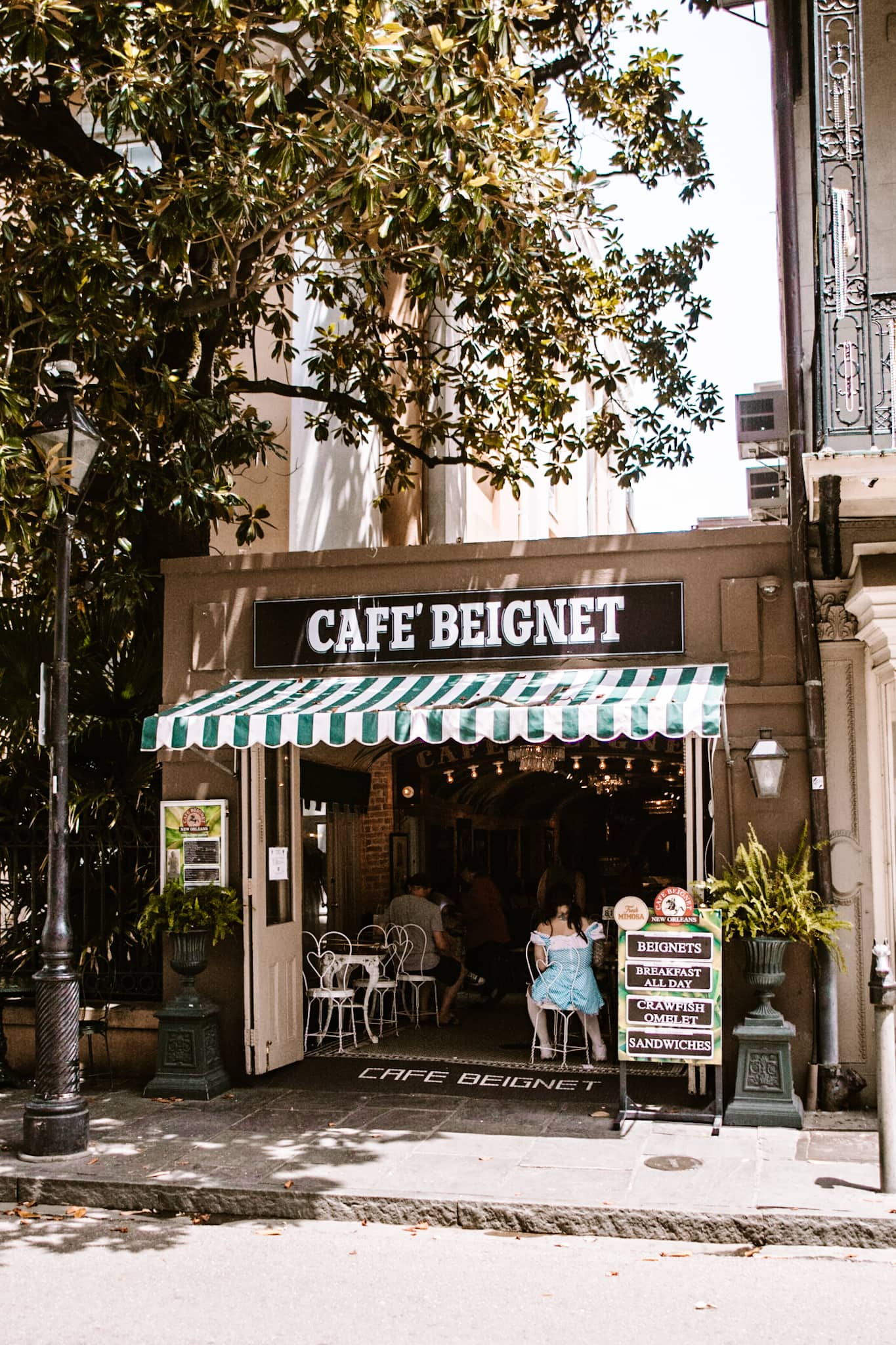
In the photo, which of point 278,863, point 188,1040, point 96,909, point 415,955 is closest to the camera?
point 188,1040

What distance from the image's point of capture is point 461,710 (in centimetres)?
886

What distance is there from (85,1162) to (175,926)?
88.9 inches

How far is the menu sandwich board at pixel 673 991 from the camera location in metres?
8.61

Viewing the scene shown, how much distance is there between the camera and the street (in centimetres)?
544

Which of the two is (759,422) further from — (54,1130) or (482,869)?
(54,1130)

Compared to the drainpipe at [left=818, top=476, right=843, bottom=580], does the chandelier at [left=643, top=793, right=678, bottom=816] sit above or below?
below

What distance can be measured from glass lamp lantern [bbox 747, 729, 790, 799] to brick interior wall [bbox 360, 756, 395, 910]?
25.3ft

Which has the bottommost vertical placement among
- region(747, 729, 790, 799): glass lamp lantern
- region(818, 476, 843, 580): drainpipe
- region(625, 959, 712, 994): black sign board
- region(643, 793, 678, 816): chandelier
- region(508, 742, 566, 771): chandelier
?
region(625, 959, 712, 994): black sign board

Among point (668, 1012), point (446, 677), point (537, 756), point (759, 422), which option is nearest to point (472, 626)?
point (446, 677)

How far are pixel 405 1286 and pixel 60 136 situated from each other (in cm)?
973

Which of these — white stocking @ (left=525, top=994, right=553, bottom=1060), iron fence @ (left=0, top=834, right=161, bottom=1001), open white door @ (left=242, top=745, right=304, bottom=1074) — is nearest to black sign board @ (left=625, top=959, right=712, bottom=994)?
white stocking @ (left=525, top=994, right=553, bottom=1060)

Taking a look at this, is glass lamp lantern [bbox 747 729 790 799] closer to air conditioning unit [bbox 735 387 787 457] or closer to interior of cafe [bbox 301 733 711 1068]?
interior of cafe [bbox 301 733 711 1068]

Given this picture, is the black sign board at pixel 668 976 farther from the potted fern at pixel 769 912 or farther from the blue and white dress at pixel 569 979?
the blue and white dress at pixel 569 979

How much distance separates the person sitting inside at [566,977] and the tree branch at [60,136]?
751 cm
